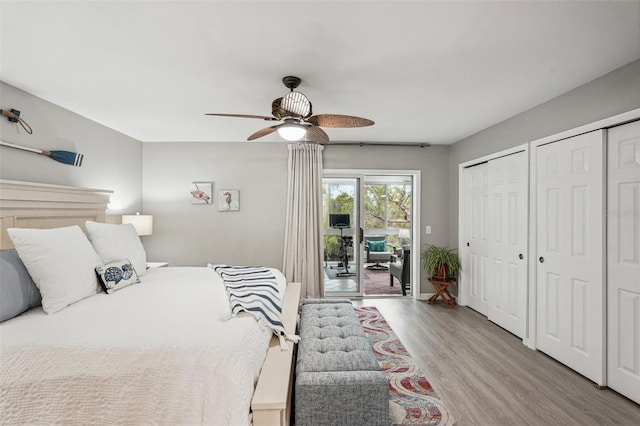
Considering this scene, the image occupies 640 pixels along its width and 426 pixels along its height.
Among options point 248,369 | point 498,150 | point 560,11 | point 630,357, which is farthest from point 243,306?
point 498,150

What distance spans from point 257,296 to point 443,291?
3379 mm

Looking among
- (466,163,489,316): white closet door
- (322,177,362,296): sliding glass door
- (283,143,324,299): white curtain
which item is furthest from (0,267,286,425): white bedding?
(466,163,489,316): white closet door

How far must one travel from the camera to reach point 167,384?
1.47 metres

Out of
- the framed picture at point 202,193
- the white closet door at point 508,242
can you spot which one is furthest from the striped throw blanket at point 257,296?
the white closet door at point 508,242

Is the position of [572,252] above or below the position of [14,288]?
above

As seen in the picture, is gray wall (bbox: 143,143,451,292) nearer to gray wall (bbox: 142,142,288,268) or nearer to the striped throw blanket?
gray wall (bbox: 142,142,288,268)

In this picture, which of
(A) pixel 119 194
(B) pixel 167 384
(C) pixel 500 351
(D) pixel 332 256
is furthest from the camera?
(D) pixel 332 256

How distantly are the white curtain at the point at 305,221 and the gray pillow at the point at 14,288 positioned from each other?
117 inches

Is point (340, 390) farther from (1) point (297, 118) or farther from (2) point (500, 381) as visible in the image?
(1) point (297, 118)

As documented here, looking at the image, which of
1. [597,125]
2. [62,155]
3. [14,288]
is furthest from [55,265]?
[597,125]

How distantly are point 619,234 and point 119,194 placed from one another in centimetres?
541

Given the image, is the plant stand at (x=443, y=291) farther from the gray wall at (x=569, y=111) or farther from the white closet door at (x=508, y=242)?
the gray wall at (x=569, y=111)

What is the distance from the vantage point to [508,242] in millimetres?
3572

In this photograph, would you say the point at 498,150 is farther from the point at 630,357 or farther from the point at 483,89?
the point at 630,357
